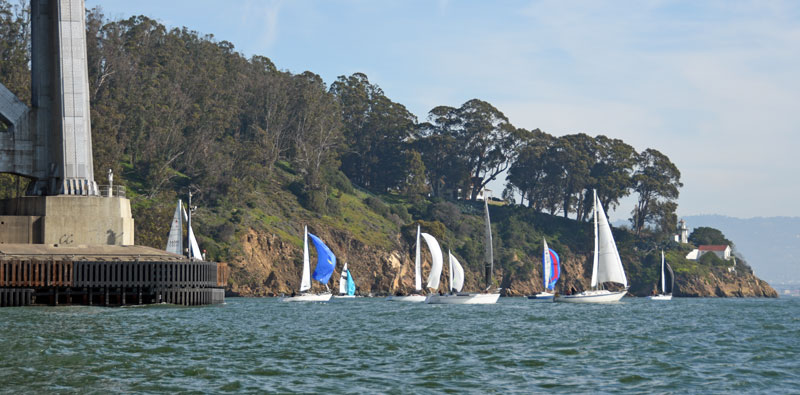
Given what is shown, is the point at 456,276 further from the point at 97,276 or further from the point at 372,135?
the point at 372,135

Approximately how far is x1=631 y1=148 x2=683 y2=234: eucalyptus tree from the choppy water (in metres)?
109

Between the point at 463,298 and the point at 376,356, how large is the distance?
50.2 meters

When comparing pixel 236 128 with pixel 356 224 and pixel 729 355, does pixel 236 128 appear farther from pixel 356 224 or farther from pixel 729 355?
pixel 729 355

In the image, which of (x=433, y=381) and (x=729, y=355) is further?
(x=729, y=355)

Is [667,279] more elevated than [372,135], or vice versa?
[372,135]

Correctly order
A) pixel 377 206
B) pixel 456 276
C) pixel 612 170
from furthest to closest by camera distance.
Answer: pixel 612 170, pixel 377 206, pixel 456 276

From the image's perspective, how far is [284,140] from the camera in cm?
14525

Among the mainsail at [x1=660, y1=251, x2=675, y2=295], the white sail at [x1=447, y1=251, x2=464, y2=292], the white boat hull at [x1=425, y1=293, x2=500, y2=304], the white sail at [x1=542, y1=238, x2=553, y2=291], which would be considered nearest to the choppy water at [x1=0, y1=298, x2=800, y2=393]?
the white boat hull at [x1=425, y1=293, x2=500, y2=304]

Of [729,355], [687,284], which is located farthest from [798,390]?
[687,284]

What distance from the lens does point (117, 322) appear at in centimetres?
4581

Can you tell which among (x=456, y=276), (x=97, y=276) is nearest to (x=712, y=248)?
(x=456, y=276)

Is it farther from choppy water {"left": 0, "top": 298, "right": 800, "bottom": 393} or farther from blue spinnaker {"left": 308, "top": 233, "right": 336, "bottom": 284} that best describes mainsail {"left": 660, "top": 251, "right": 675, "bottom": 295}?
choppy water {"left": 0, "top": 298, "right": 800, "bottom": 393}

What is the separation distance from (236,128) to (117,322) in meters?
90.4

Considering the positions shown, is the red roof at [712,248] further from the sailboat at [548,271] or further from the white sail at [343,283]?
the white sail at [343,283]
